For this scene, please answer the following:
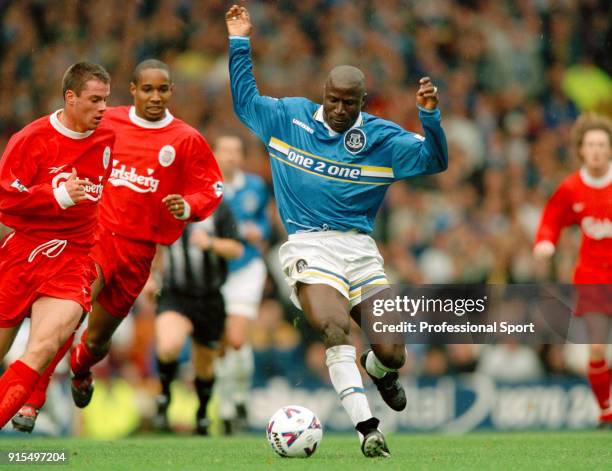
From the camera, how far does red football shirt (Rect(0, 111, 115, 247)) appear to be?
748 cm

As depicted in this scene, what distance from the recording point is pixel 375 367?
8.82 metres

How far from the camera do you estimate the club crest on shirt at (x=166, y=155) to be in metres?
9.32

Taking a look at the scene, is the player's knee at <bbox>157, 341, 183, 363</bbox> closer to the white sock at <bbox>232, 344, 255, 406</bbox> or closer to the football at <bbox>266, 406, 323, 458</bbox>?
the white sock at <bbox>232, 344, 255, 406</bbox>

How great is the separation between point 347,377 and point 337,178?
4.67 feet

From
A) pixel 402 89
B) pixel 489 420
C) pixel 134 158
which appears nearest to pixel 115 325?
pixel 134 158

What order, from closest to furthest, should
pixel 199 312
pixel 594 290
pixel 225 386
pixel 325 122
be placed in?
pixel 325 122
pixel 594 290
pixel 199 312
pixel 225 386

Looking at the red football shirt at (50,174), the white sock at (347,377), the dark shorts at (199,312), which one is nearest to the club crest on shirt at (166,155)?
the red football shirt at (50,174)

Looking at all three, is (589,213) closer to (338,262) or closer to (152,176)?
(338,262)

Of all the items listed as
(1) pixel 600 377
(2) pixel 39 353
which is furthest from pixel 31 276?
(1) pixel 600 377

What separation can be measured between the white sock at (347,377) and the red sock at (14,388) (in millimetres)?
1858

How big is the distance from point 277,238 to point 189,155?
20.1ft

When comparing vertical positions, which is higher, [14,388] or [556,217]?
[556,217]

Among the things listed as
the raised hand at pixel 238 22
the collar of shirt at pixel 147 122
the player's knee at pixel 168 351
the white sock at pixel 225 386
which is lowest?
the white sock at pixel 225 386

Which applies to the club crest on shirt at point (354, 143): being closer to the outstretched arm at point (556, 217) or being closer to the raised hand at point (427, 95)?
the raised hand at point (427, 95)
